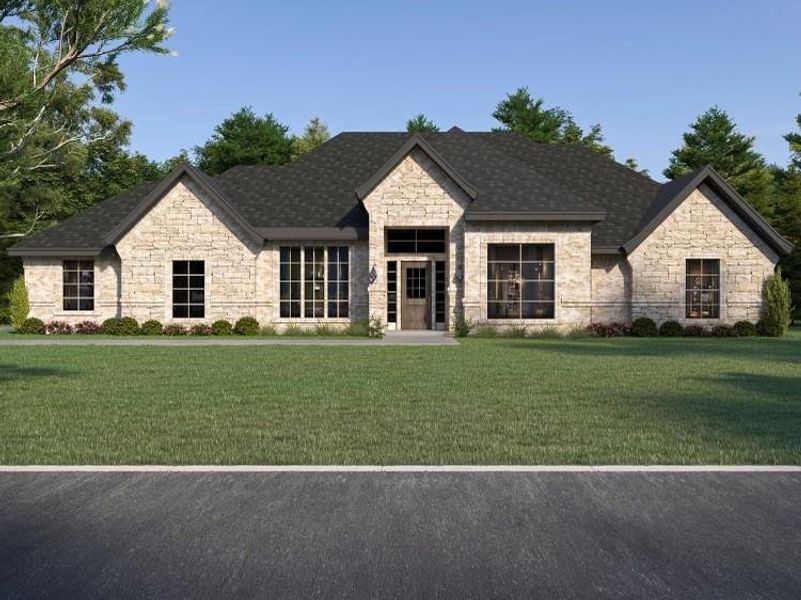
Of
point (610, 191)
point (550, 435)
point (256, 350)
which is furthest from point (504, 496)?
point (610, 191)

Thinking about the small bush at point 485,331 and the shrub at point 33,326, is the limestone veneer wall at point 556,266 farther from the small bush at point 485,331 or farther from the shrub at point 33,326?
the shrub at point 33,326

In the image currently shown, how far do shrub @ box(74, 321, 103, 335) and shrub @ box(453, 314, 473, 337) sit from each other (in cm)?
1348

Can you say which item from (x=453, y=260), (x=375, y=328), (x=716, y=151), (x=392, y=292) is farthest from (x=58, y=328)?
(x=716, y=151)

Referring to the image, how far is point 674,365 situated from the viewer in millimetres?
15727

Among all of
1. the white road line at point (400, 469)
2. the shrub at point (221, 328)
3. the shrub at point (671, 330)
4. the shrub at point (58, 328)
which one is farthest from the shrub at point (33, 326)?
the white road line at point (400, 469)

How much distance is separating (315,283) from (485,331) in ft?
22.0

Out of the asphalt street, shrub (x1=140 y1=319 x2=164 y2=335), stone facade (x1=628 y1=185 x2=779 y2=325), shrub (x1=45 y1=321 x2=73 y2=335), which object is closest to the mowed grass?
the asphalt street

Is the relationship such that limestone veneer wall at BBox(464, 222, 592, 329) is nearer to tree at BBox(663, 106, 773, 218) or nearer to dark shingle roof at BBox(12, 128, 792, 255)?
dark shingle roof at BBox(12, 128, 792, 255)

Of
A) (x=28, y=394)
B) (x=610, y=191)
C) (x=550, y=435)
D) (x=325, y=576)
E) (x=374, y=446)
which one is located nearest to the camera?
(x=325, y=576)

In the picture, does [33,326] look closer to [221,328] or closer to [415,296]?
[221,328]

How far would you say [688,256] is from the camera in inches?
1091

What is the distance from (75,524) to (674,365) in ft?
44.2

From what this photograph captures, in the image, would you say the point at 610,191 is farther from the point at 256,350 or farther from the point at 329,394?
the point at 329,394

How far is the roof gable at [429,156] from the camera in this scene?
25484 mm
